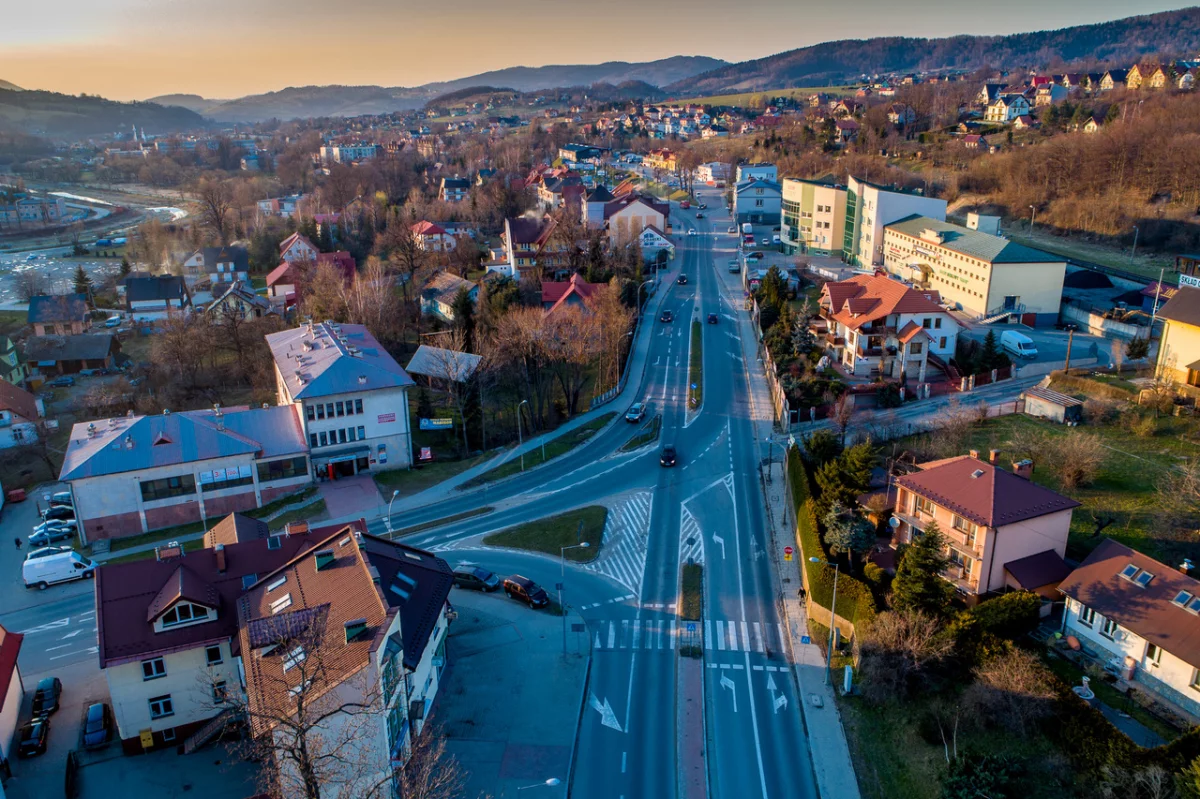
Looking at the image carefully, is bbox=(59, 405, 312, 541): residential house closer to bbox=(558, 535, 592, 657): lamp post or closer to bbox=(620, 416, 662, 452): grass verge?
bbox=(558, 535, 592, 657): lamp post

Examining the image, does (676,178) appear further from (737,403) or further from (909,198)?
(737,403)

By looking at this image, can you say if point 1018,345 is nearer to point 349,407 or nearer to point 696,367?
point 696,367

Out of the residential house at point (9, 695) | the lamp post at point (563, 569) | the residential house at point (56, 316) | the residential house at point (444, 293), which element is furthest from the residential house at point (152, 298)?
the lamp post at point (563, 569)

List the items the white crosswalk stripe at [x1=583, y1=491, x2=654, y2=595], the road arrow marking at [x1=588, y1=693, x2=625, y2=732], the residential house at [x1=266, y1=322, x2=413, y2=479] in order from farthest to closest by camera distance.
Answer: the residential house at [x1=266, y1=322, x2=413, y2=479] → the white crosswalk stripe at [x1=583, y1=491, x2=654, y2=595] → the road arrow marking at [x1=588, y1=693, x2=625, y2=732]

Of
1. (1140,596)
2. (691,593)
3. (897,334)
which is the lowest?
(691,593)

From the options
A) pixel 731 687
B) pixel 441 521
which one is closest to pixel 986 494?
pixel 731 687

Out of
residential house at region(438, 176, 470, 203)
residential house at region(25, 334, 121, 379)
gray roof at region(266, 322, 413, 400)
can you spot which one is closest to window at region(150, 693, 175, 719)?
gray roof at region(266, 322, 413, 400)

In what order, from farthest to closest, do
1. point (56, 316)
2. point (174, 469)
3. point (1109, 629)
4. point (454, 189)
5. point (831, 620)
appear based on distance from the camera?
point (454, 189)
point (56, 316)
point (174, 469)
point (831, 620)
point (1109, 629)
